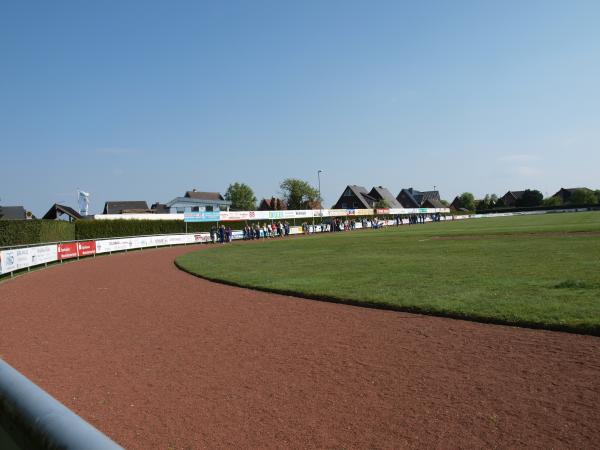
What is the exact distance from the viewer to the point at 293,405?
5.21 m

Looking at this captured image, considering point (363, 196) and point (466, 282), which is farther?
point (363, 196)

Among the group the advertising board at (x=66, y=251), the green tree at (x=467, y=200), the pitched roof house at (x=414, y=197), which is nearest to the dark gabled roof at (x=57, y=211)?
the advertising board at (x=66, y=251)

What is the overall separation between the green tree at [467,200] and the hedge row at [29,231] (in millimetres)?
133694

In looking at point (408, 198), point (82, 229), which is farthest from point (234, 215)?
point (408, 198)

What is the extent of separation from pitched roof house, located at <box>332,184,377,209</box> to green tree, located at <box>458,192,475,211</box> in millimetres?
49774

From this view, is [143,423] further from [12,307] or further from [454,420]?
[12,307]

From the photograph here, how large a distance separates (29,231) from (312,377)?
28.8 m

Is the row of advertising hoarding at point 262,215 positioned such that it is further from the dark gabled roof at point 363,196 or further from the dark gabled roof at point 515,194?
the dark gabled roof at point 515,194

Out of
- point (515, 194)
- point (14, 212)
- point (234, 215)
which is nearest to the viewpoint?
point (234, 215)

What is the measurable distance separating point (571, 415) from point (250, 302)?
8.29 m

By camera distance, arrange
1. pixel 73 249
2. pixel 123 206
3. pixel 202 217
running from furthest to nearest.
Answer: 1. pixel 123 206
2. pixel 202 217
3. pixel 73 249

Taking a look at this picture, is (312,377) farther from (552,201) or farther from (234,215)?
(552,201)

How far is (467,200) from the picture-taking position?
150m

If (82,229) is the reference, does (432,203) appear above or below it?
above
